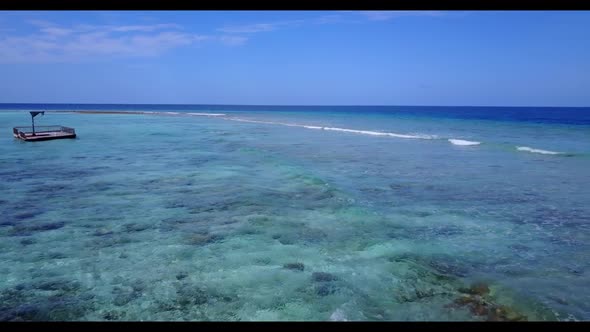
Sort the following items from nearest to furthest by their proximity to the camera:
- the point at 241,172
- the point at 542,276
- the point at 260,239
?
the point at 542,276
the point at 260,239
the point at 241,172

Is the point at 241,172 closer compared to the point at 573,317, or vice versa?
the point at 573,317

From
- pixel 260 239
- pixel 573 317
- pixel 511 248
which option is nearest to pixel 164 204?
pixel 260 239

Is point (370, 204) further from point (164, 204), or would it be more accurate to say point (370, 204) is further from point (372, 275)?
point (164, 204)

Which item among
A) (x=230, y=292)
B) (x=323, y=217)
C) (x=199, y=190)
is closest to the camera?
(x=230, y=292)

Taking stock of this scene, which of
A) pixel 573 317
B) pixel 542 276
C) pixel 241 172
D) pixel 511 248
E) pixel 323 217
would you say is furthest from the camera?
pixel 241 172
